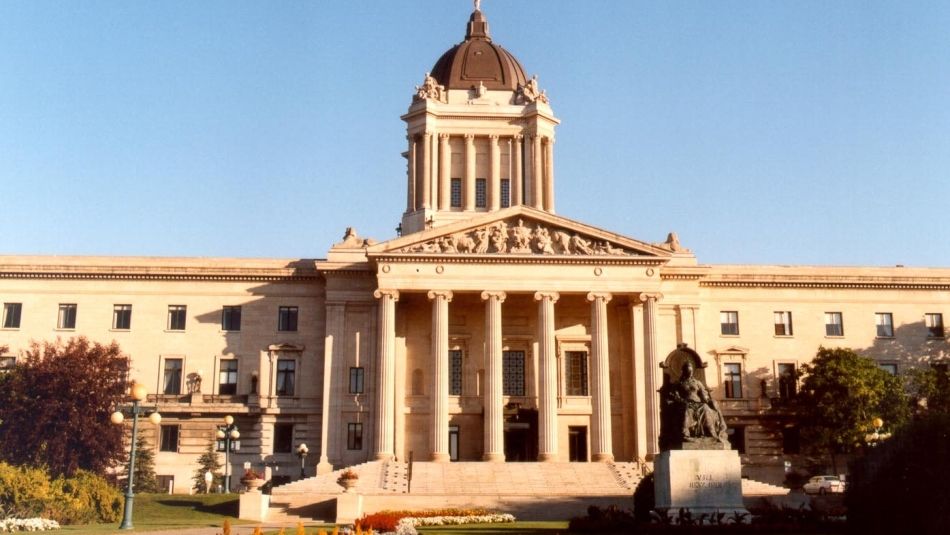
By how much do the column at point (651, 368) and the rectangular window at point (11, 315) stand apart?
4021cm

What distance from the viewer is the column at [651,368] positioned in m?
61.2

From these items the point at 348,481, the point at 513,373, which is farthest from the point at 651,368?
the point at 348,481

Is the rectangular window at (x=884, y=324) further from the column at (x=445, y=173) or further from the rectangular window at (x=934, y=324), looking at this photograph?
the column at (x=445, y=173)

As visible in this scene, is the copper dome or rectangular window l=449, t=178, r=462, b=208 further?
the copper dome

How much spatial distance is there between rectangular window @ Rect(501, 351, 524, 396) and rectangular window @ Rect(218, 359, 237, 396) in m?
17.5

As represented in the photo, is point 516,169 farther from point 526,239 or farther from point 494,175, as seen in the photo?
point 526,239

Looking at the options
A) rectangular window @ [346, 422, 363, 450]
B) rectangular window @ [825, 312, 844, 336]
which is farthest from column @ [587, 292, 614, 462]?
rectangular window @ [825, 312, 844, 336]

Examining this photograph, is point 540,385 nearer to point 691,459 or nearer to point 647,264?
point 647,264

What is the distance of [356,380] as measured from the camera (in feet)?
215

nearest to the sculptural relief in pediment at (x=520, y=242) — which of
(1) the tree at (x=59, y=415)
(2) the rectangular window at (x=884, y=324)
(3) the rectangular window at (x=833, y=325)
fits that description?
(3) the rectangular window at (x=833, y=325)

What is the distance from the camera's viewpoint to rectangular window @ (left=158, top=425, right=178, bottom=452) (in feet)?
217

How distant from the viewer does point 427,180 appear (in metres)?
77.9

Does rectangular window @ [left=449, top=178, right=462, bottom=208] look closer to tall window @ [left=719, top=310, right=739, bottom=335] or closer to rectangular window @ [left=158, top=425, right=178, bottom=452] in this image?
tall window @ [left=719, top=310, right=739, bottom=335]

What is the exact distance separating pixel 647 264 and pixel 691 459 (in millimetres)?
36298
